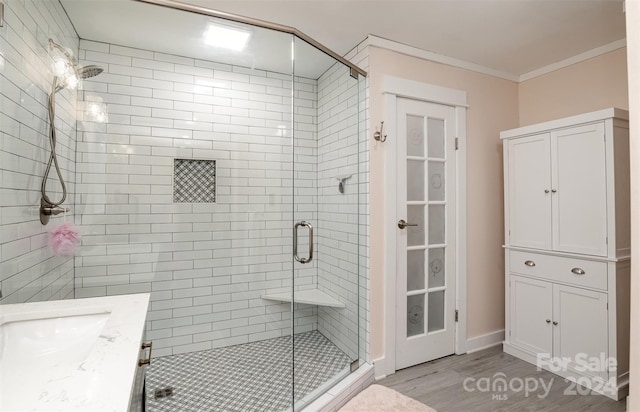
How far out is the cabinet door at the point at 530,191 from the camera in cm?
242

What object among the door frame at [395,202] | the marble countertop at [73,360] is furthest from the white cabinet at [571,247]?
the marble countertop at [73,360]

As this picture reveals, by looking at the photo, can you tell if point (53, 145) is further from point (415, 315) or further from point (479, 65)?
point (479, 65)

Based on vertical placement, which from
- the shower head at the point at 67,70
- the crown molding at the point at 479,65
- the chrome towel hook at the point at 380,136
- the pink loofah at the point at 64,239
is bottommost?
the pink loofah at the point at 64,239

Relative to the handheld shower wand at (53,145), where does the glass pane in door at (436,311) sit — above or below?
below

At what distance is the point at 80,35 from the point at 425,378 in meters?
3.14

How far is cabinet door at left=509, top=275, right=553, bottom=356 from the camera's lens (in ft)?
7.85

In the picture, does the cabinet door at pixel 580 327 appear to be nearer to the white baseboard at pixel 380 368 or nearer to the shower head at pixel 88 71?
the white baseboard at pixel 380 368

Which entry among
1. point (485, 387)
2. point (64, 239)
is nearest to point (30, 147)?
point (64, 239)

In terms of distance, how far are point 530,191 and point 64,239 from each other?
3.21 meters

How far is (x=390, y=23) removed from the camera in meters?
2.16

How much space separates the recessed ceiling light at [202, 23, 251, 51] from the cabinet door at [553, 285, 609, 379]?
2865 millimetres

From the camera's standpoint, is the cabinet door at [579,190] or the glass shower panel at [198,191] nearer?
the glass shower panel at [198,191]

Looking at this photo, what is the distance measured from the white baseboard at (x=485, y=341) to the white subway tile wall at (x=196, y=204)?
57.2 inches

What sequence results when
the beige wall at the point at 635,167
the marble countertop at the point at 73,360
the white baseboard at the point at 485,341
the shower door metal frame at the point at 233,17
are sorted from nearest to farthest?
the marble countertop at the point at 73,360 → the beige wall at the point at 635,167 → the shower door metal frame at the point at 233,17 → the white baseboard at the point at 485,341
